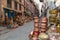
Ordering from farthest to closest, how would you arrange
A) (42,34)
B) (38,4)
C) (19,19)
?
(19,19) → (38,4) → (42,34)

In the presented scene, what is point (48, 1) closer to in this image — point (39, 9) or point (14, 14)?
point (39, 9)

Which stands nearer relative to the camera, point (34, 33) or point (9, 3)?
point (34, 33)

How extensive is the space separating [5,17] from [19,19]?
310 millimetres

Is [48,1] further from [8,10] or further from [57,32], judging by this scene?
[8,10]

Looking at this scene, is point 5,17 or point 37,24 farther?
point 5,17

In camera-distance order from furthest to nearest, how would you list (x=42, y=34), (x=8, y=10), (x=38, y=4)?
(x=8, y=10), (x=38, y=4), (x=42, y=34)

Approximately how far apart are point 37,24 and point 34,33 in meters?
0.04

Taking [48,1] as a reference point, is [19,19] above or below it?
below

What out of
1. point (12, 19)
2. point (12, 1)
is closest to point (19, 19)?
point (12, 19)

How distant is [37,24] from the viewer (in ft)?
2.21

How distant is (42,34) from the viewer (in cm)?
63

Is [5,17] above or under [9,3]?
under

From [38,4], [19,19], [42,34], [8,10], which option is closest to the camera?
[42,34]

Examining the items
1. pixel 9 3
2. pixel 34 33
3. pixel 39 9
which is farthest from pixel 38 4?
pixel 9 3
